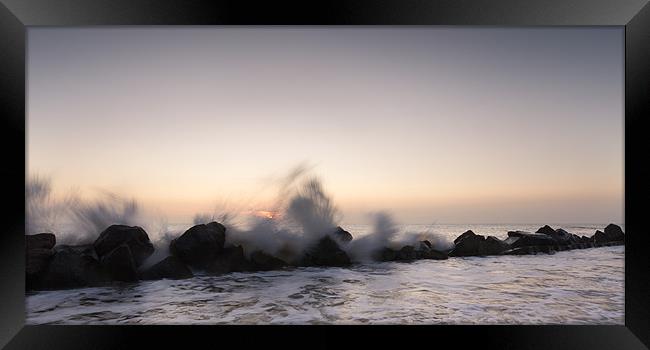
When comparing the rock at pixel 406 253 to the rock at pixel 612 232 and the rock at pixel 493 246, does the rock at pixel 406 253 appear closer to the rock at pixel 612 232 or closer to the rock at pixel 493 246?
the rock at pixel 493 246

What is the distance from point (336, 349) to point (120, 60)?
2.70m

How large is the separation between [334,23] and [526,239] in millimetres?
3692

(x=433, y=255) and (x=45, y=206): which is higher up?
(x=45, y=206)

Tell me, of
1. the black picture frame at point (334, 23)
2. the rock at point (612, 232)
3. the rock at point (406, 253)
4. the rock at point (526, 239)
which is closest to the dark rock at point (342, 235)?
the rock at point (406, 253)

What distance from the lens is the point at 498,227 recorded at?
13.3ft

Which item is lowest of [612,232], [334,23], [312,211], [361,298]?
[361,298]

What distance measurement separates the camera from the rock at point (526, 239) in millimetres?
4293

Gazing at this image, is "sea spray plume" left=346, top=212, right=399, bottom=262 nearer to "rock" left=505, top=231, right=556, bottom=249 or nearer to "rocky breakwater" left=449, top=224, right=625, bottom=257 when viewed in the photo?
"rocky breakwater" left=449, top=224, right=625, bottom=257

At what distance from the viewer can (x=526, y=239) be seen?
4.40 meters

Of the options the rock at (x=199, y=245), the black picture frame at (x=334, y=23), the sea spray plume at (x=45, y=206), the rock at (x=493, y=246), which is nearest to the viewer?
the black picture frame at (x=334, y=23)

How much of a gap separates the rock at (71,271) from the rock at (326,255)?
1.73 m

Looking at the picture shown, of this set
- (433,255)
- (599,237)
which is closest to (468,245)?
(433,255)

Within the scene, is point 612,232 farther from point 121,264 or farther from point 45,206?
point 45,206

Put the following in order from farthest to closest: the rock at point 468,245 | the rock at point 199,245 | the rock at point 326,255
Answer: the rock at point 468,245, the rock at point 326,255, the rock at point 199,245
